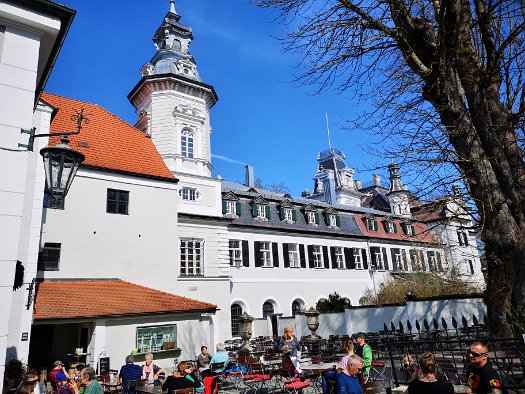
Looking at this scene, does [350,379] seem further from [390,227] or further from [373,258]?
[390,227]

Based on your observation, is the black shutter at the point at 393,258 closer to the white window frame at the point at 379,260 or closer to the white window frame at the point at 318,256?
the white window frame at the point at 379,260

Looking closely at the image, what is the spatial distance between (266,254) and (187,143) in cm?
1005

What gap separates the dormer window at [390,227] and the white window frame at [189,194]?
2266cm

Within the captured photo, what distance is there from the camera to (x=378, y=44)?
8.77m

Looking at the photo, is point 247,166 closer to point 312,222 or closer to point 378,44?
point 312,222

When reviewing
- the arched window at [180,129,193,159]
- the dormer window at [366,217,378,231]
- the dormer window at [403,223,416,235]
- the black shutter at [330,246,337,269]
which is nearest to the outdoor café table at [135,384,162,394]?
the arched window at [180,129,193,159]

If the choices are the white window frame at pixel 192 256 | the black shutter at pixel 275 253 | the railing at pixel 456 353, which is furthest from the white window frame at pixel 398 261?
the white window frame at pixel 192 256

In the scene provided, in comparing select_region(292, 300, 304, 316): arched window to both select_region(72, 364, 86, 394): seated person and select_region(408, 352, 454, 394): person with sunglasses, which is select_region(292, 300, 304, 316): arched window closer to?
select_region(72, 364, 86, 394): seated person

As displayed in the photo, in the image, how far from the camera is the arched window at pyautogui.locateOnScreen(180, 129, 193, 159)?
24766mm

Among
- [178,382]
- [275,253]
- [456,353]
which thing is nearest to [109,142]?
[275,253]

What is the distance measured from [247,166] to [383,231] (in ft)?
49.2

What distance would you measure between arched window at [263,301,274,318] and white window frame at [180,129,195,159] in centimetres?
1161

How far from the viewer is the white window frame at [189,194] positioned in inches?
938

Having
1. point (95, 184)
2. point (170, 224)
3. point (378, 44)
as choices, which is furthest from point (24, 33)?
point (170, 224)
